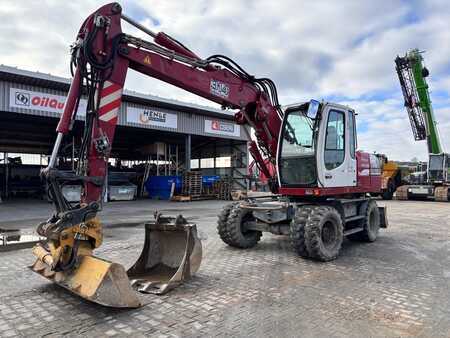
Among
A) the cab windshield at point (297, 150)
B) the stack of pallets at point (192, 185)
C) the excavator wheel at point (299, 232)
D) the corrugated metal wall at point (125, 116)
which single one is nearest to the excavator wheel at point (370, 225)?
the cab windshield at point (297, 150)

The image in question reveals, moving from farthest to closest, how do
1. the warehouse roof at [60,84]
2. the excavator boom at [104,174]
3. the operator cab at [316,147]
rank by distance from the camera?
the warehouse roof at [60,84]
the operator cab at [316,147]
the excavator boom at [104,174]

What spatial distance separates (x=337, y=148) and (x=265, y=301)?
143 inches

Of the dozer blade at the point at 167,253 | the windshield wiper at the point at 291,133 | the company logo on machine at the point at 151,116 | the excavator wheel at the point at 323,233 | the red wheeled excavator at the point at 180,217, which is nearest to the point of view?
the red wheeled excavator at the point at 180,217

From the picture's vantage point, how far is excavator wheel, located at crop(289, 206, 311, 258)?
5914 mm

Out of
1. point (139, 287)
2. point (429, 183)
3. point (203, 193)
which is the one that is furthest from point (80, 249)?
point (429, 183)

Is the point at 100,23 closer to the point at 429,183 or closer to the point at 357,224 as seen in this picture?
the point at 357,224

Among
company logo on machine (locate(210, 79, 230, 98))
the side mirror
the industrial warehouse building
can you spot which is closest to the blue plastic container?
the industrial warehouse building

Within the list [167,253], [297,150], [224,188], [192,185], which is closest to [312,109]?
[297,150]

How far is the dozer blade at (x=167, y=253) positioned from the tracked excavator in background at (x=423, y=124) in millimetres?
19668

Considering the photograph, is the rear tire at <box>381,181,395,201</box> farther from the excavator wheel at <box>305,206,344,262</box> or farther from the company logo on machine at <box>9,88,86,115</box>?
the company logo on machine at <box>9,88,86,115</box>

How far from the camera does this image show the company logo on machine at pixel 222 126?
75.3ft

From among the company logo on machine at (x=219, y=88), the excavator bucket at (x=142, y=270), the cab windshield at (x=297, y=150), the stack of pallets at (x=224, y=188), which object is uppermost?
the company logo on machine at (x=219, y=88)

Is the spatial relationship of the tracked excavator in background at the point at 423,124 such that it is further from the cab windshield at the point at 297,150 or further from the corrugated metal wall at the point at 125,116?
the cab windshield at the point at 297,150

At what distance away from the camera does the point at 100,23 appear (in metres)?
4.33
